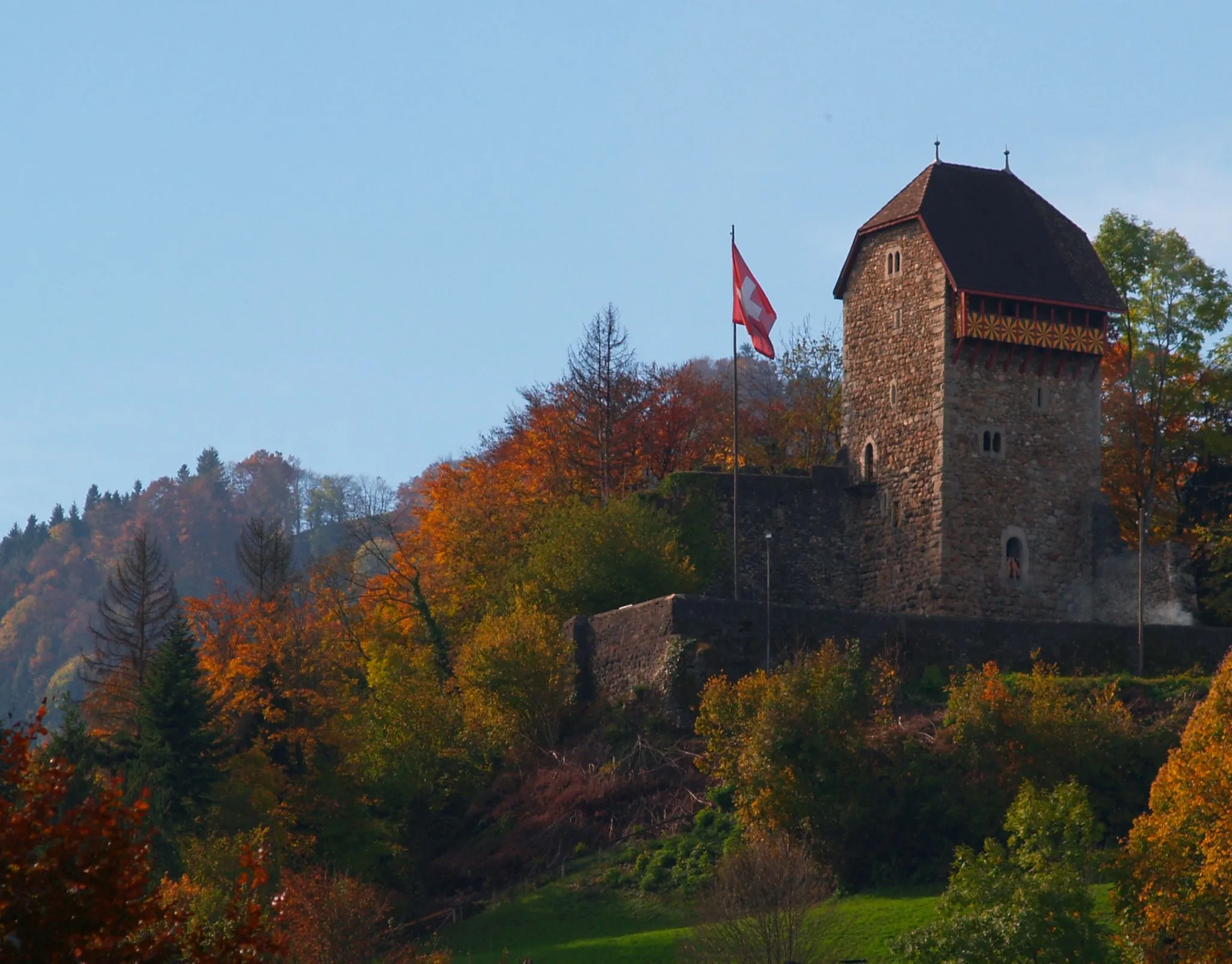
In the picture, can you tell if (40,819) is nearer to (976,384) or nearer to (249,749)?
(249,749)

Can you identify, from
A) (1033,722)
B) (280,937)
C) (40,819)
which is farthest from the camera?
(1033,722)

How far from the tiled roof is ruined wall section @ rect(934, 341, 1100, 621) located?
1.52 metres

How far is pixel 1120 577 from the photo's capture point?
46812mm

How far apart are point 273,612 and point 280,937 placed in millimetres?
37032

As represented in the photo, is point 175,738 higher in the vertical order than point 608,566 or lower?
lower

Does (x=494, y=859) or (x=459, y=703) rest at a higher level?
(x=459, y=703)

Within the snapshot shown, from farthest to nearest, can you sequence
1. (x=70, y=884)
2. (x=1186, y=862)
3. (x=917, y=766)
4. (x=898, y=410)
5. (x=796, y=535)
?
(x=796, y=535), (x=898, y=410), (x=917, y=766), (x=1186, y=862), (x=70, y=884)

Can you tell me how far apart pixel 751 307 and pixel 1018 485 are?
6883 mm

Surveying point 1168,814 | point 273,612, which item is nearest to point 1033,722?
point 1168,814

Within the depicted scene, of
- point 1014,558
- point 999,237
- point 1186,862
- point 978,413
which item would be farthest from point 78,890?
point 999,237

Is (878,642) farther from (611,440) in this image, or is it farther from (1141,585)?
(611,440)

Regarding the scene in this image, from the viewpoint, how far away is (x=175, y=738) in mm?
39188

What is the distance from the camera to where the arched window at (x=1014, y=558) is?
47.1 m

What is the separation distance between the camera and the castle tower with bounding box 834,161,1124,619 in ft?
154
